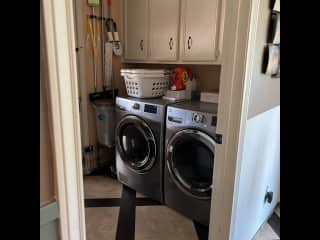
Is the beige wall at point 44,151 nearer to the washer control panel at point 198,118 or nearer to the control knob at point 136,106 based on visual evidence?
the washer control panel at point 198,118

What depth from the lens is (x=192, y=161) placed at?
1.94 m

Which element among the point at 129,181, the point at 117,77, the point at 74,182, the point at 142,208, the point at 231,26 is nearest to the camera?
the point at 74,182

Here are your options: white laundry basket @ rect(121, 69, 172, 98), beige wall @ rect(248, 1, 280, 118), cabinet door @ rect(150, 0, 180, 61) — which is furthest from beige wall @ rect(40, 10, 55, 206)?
cabinet door @ rect(150, 0, 180, 61)

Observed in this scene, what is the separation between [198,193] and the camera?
75.0 inches

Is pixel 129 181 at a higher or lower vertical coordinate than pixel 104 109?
lower

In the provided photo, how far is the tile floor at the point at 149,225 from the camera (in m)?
1.88

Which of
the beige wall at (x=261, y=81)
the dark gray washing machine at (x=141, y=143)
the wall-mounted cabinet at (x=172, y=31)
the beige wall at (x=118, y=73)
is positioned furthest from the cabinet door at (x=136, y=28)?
the beige wall at (x=261, y=81)

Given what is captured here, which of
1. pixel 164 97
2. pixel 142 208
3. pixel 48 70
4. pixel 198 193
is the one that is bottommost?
pixel 142 208

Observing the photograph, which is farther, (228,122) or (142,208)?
(142,208)

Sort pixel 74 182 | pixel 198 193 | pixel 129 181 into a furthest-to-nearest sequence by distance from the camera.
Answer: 1. pixel 129 181
2. pixel 198 193
3. pixel 74 182

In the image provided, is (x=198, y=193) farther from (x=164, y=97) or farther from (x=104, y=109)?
(x=104, y=109)

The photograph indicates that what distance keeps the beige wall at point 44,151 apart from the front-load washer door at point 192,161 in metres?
1.29
